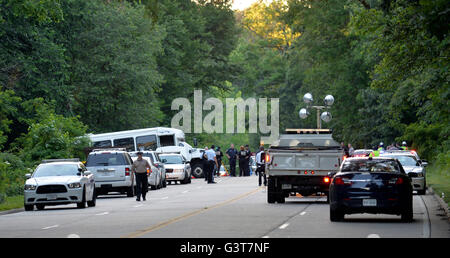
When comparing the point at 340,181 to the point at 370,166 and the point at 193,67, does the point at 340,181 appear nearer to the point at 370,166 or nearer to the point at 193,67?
the point at 370,166

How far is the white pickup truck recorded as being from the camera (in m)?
30.1

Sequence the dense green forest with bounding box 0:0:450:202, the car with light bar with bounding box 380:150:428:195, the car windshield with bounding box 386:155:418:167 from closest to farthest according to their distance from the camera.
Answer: the dense green forest with bounding box 0:0:450:202
the car with light bar with bounding box 380:150:428:195
the car windshield with bounding box 386:155:418:167

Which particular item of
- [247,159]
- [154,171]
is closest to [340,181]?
[154,171]

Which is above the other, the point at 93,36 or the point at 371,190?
the point at 93,36

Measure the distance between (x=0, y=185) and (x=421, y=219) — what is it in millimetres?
15574

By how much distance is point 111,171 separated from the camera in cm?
3866

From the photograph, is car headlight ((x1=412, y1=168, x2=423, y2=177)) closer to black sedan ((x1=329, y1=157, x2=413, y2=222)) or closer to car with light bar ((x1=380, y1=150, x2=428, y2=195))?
car with light bar ((x1=380, y1=150, x2=428, y2=195))

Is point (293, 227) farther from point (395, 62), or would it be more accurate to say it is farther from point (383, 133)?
point (383, 133)

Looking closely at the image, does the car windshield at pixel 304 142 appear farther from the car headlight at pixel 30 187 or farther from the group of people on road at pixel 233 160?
the group of people on road at pixel 233 160

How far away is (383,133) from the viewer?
207 feet

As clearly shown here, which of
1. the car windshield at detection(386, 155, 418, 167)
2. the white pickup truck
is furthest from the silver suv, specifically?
the car windshield at detection(386, 155, 418, 167)

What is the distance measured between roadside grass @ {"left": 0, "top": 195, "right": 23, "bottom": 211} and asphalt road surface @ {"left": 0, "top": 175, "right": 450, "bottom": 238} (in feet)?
4.21

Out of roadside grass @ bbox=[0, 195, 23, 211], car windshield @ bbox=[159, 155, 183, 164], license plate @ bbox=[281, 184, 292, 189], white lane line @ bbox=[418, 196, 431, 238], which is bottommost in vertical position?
roadside grass @ bbox=[0, 195, 23, 211]
